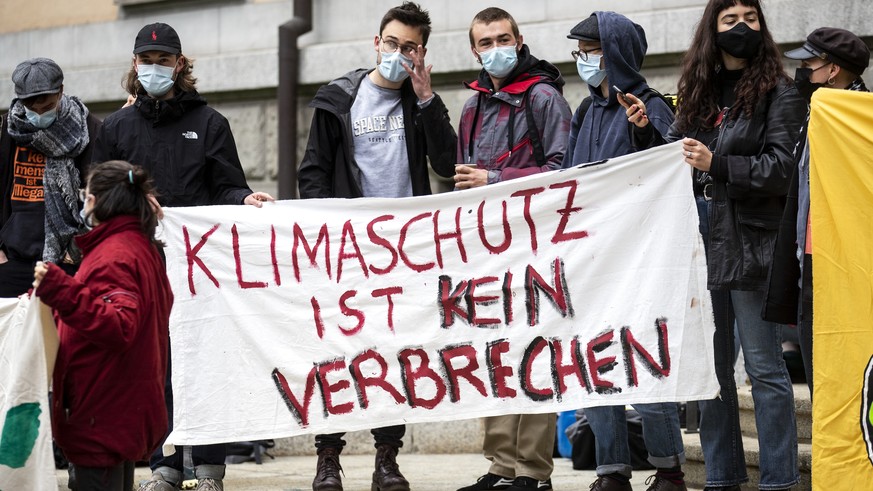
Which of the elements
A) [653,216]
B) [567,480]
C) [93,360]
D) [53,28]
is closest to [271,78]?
[53,28]

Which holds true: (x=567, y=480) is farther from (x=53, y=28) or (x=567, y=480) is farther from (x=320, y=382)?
(x=53, y=28)

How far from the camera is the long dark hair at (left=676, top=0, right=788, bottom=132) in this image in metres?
5.41

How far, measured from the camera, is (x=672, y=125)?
227 inches

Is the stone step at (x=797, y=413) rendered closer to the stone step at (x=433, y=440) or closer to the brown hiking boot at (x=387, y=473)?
the brown hiking boot at (x=387, y=473)

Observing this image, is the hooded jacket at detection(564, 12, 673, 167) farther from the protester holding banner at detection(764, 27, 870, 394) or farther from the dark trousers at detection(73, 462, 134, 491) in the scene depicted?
the dark trousers at detection(73, 462, 134, 491)

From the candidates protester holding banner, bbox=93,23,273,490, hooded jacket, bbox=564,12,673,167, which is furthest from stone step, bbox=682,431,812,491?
protester holding banner, bbox=93,23,273,490

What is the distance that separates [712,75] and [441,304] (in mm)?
1486

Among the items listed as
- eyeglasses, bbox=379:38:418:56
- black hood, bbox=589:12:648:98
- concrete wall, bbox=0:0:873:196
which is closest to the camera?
black hood, bbox=589:12:648:98

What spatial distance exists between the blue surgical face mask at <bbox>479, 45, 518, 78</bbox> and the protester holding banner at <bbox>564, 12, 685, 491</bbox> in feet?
1.02

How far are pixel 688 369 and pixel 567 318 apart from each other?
545 millimetres

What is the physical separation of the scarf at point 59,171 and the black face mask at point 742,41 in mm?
3086

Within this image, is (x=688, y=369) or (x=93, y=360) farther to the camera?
(x=688, y=369)

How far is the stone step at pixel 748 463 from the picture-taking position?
5.96 m

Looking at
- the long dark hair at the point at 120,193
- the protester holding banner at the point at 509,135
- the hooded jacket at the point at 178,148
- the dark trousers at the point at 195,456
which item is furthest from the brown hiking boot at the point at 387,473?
the long dark hair at the point at 120,193
